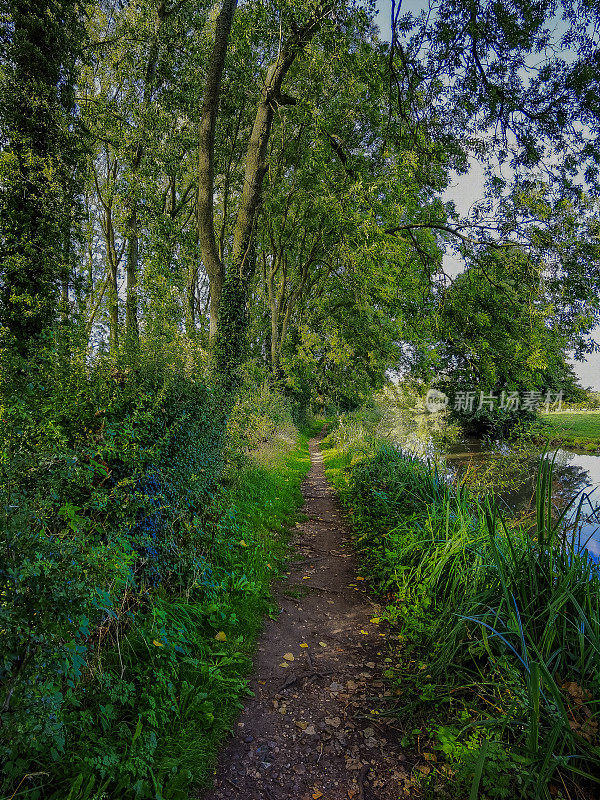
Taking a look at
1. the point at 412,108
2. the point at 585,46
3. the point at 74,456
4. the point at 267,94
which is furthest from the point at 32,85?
the point at 585,46

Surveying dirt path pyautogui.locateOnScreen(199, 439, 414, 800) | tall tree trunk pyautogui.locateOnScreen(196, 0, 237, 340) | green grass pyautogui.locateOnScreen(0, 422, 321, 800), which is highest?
tall tree trunk pyautogui.locateOnScreen(196, 0, 237, 340)

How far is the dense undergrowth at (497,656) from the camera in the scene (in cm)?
205

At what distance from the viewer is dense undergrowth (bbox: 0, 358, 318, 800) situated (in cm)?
172

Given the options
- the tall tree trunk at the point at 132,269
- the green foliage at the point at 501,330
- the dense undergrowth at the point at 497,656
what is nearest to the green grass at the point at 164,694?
the dense undergrowth at the point at 497,656

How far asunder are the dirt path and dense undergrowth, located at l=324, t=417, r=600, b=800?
24 centimetres

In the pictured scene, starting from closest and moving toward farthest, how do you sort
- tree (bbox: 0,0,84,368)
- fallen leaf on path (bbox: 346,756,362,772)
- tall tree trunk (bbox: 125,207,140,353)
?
fallen leaf on path (bbox: 346,756,362,772), tree (bbox: 0,0,84,368), tall tree trunk (bbox: 125,207,140,353)

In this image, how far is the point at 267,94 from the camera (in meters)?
8.19

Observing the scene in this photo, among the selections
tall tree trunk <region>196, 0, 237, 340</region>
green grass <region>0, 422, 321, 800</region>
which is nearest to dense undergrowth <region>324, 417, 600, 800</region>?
green grass <region>0, 422, 321, 800</region>

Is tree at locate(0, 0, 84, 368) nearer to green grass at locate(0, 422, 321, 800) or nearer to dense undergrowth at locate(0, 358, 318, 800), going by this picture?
dense undergrowth at locate(0, 358, 318, 800)

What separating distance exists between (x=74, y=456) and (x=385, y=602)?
375 cm

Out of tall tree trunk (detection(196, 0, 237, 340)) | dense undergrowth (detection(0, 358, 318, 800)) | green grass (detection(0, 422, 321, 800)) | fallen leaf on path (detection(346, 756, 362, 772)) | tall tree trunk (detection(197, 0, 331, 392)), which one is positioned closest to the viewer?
dense undergrowth (detection(0, 358, 318, 800))

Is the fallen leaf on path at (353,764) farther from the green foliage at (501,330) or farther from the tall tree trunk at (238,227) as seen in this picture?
the tall tree trunk at (238,227)

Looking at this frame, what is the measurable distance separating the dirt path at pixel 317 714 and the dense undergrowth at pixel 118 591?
22cm

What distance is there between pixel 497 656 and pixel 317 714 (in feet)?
4.62
